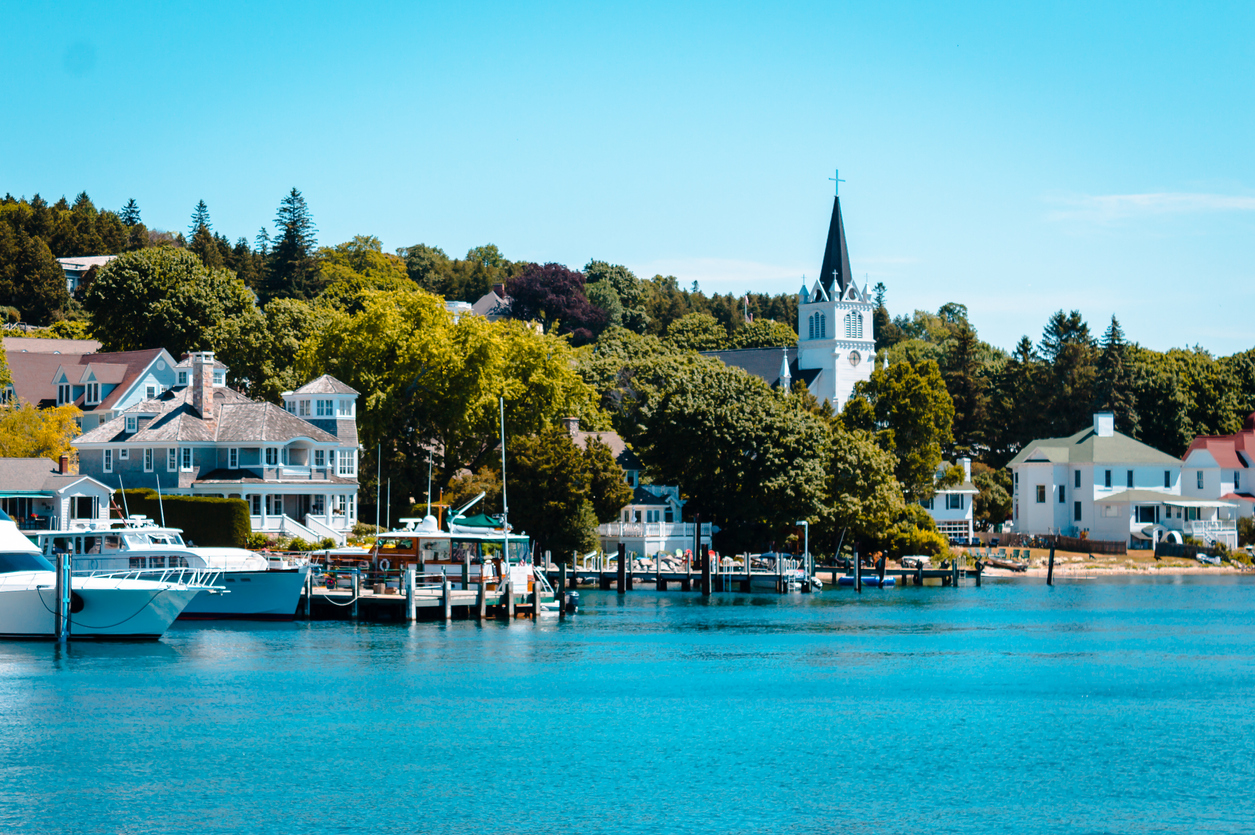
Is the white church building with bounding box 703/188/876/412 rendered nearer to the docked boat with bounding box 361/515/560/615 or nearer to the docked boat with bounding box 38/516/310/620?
the docked boat with bounding box 361/515/560/615

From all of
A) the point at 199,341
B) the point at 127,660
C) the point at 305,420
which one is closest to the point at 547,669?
the point at 127,660

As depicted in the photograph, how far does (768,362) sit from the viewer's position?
15012cm

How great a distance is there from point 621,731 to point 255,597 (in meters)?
26.4

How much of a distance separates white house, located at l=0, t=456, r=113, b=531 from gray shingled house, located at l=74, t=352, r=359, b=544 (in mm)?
1763

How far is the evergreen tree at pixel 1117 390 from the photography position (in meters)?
129

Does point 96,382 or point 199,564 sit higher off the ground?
point 96,382

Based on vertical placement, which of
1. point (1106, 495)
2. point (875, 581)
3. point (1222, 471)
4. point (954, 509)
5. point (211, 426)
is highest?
point (211, 426)

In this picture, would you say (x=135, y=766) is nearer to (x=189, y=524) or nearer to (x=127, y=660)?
(x=127, y=660)

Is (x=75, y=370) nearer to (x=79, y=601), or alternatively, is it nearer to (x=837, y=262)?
(x=79, y=601)

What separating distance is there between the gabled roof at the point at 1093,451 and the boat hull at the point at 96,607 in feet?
267

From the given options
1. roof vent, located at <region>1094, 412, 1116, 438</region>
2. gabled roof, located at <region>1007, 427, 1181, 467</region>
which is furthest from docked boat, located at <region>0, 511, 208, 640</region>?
roof vent, located at <region>1094, 412, 1116, 438</region>

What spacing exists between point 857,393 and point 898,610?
41052mm

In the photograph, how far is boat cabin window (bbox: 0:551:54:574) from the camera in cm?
5256

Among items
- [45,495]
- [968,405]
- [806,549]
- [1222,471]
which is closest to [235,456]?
[45,495]
